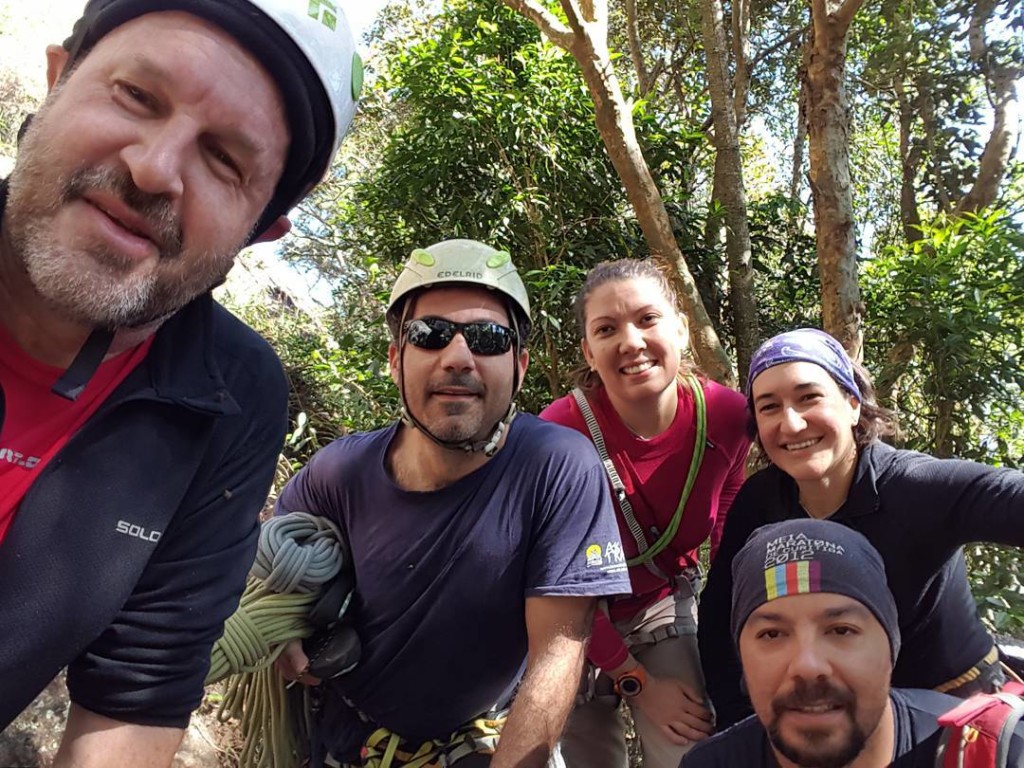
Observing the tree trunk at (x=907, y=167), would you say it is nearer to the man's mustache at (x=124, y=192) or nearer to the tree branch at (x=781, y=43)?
the tree branch at (x=781, y=43)

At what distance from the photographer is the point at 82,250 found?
3.57 feet

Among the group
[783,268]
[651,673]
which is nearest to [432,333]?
[651,673]

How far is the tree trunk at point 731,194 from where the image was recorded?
17.4 feet

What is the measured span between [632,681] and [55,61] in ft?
7.67

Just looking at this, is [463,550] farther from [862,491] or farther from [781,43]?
[781,43]

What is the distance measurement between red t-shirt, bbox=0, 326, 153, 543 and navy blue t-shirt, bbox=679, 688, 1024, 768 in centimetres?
155

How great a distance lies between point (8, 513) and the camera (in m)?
1.12

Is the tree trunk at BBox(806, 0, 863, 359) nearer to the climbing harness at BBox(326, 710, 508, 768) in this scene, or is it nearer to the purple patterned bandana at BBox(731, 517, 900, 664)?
the purple patterned bandana at BBox(731, 517, 900, 664)

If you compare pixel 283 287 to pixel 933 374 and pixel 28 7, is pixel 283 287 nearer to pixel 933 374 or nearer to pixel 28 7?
pixel 28 7

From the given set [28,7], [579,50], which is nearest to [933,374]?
[579,50]

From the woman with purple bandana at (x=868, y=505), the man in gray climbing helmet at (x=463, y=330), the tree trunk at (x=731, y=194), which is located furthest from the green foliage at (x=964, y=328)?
the man in gray climbing helmet at (x=463, y=330)

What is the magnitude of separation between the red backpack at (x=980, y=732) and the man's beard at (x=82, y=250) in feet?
5.77

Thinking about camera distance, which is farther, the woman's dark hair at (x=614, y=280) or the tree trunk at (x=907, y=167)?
the tree trunk at (x=907, y=167)

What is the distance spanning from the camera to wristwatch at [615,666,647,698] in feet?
8.19
